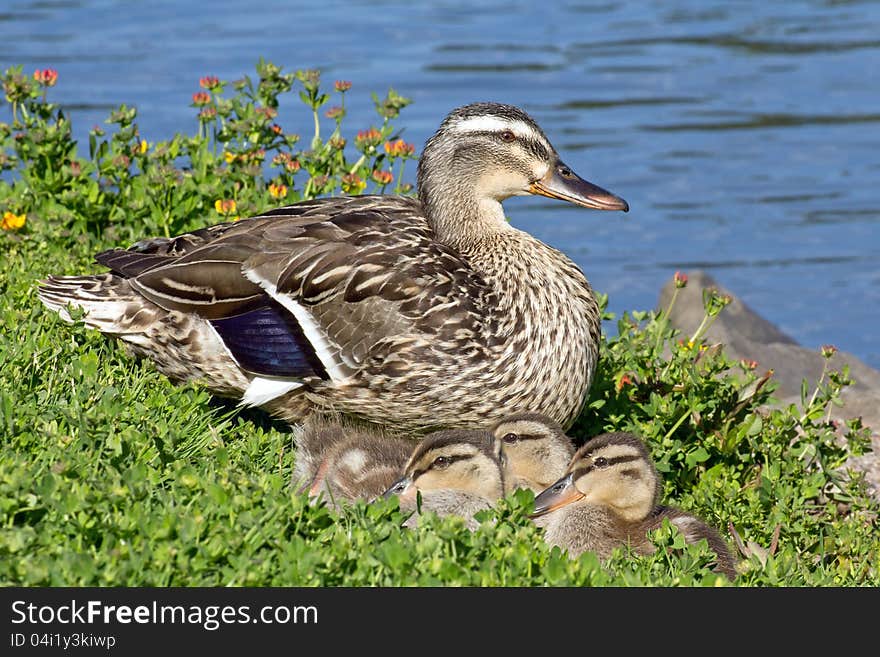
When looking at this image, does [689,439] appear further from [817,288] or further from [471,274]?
[817,288]

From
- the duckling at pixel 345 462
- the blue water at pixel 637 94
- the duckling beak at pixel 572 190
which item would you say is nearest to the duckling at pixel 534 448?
the duckling at pixel 345 462

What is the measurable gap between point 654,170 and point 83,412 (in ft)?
32.2

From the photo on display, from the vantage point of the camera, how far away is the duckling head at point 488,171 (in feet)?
22.0

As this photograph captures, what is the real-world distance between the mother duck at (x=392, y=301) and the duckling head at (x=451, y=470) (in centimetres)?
49

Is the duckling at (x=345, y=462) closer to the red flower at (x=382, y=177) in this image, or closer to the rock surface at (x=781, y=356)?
the red flower at (x=382, y=177)

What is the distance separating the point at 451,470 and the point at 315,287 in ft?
3.75

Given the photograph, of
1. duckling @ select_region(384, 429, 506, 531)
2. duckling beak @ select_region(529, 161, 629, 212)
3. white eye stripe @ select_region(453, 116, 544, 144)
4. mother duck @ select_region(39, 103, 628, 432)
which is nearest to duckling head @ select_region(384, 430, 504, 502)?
duckling @ select_region(384, 429, 506, 531)

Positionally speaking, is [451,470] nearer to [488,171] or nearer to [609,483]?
[609,483]

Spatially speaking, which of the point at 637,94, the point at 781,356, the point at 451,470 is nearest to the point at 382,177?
the point at 451,470

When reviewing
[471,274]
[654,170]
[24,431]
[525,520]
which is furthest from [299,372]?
[654,170]

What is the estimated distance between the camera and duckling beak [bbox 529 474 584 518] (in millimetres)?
5711

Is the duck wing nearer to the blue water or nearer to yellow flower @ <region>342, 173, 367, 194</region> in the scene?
yellow flower @ <region>342, 173, 367, 194</region>

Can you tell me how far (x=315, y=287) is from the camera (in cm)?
634

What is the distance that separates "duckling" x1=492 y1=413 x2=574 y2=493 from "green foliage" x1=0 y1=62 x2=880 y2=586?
67 centimetres
